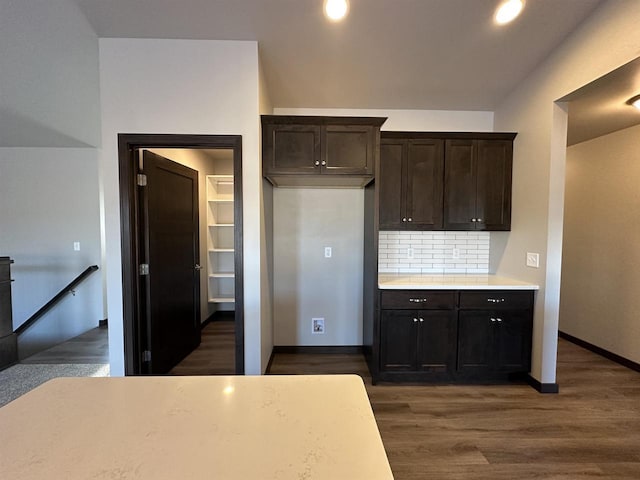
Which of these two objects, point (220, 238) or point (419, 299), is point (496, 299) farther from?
point (220, 238)

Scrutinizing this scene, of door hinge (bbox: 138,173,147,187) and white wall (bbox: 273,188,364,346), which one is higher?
door hinge (bbox: 138,173,147,187)

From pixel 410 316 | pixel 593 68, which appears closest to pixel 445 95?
pixel 593 68

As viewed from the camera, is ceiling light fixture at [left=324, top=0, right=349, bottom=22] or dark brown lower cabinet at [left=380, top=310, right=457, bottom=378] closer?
ceiling light fixture at [left=324, top=0, right=349, bottom=22]

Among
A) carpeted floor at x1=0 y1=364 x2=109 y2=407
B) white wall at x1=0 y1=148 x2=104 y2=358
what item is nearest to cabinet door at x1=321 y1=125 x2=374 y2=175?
carpeted floor at x1=0 y1=364 x2=109 y2=407

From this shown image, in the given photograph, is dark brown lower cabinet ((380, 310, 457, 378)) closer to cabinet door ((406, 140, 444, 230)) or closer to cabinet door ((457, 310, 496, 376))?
cabinet door ((457, 310, 496, 376))

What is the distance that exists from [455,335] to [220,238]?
3567 mm

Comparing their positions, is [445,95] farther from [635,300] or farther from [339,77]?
[635,300]

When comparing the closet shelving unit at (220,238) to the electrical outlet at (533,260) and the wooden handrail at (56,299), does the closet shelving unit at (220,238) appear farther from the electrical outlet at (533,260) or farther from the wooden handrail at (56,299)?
the electrical outlet at (533,260)

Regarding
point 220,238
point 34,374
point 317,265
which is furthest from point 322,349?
point 34,374

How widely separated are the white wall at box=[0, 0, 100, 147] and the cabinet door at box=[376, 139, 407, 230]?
103 inches

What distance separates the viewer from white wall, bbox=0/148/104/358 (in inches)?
174

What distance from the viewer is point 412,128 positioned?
3.23 m

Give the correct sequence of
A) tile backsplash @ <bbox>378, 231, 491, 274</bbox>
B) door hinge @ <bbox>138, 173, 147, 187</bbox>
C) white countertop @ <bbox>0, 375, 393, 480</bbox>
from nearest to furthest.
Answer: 1. white countertop @ <bbox>0, 375, 393, 480</bbox>
2. door hinge @ <bbox>138, 173, 147, 187</bbox>
3. tile backsplash @ <bbox>378, 231, 491, 274</bbox>

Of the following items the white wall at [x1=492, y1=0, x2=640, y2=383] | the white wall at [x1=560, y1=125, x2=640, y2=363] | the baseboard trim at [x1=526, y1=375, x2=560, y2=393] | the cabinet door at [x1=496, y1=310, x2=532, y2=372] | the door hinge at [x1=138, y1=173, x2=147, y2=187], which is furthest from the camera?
the white wall at [x1=560, y1=125, x2=640, y2=363]
